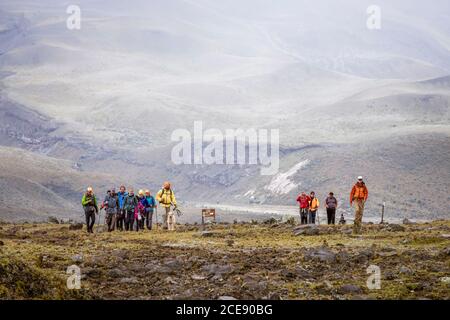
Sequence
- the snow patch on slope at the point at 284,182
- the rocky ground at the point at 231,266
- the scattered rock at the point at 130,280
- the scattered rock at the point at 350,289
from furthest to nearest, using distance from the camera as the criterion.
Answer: the snow patch on slope at the point at 284,182
the scattered rock at the point at 130,280
the scattered rock at the point at 350,289
the rocky ground at the point at 231,266

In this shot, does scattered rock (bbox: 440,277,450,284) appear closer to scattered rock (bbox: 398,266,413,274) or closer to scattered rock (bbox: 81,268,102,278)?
scattered rock (bbox: 398,266,413,274)

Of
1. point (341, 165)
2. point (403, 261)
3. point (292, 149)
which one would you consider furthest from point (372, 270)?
point (292, 149)

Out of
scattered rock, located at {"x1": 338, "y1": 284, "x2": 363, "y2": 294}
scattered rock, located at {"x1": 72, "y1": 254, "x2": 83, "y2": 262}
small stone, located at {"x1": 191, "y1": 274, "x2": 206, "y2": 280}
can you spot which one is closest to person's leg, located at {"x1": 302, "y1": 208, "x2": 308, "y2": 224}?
scattered rock, located at {"x1": 72, "y1": 254, "x2": 83, "y2": 262}

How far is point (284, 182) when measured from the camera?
89625 mm

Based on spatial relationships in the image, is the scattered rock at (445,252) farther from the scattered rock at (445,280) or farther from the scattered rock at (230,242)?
the scattered rock at (230,242)

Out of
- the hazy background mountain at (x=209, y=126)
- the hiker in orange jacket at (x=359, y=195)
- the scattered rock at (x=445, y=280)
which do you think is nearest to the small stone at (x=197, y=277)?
the scattered rock at (x=445, y=280)

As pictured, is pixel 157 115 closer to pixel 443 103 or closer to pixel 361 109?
pixel 361 109

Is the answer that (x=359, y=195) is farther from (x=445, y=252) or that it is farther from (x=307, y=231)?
(x=445, y=252)

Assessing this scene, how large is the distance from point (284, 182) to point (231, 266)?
239 feet

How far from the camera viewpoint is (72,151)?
4749 inches

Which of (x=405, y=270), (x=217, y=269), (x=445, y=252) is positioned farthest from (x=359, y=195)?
(x=217, y=269)

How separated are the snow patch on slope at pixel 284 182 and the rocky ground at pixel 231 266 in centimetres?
6165

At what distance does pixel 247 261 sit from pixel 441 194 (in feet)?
209

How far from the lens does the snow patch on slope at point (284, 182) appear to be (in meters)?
87.3
